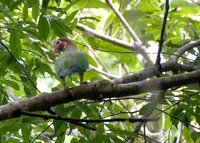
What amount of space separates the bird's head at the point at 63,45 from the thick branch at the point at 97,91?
40cm

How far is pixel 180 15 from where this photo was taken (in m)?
2.63

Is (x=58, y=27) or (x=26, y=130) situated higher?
(x=58, y=27)

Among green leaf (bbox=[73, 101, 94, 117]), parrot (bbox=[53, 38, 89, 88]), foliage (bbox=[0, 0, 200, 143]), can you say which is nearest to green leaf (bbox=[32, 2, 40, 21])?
foliage (bbox=[0, 0, 200, 143])

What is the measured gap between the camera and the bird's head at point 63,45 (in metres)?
1.82

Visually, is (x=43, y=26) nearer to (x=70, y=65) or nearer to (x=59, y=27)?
(x=59, y=27)

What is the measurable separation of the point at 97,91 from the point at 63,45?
51 centimetres

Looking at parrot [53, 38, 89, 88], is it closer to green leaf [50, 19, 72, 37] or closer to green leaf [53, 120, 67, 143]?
green leaf [50, 19, 72, 37]

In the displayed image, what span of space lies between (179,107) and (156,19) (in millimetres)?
1029

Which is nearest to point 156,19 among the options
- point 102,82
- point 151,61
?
point 151,61

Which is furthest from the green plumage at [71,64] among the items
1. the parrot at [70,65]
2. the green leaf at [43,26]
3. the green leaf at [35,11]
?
the green leaf at [35,11]

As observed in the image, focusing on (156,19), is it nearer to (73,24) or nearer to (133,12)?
(133,12)

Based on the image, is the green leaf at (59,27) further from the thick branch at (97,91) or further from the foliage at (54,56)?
the thick branch at (97,91)

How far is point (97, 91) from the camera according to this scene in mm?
1408

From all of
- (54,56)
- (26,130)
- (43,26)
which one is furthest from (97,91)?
(54,56)
